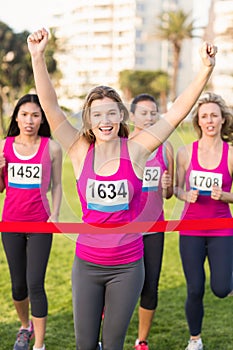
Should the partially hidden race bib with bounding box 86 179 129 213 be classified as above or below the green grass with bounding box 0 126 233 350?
above

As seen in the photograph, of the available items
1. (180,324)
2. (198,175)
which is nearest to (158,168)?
(198,175)

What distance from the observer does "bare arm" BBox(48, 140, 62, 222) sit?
4020mm

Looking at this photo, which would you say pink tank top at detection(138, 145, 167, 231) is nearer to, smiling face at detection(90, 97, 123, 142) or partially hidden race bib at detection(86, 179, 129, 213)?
partially hidden race bib at detection(86, 179, 129, 213)

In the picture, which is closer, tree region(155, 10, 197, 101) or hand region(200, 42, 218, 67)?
hand region(200, 42, 218, 67)

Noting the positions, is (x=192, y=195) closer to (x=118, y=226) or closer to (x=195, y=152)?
(x=195, y=152)

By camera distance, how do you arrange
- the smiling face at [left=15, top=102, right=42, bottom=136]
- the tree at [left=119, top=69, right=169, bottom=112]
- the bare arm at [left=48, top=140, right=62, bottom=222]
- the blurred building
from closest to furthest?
the bare arm at [left=48, top=140, right=62, bottom=222] → the smiling face at [left=15, top=102, right=42, bottom=136] → the tree at [left=119, top=69, right=169, bottom=112] → the blurred building

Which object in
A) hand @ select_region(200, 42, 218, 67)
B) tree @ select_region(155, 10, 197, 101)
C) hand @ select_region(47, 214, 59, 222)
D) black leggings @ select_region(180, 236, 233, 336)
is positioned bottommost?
black leggings @ select_region(180, 236, 233, 336)

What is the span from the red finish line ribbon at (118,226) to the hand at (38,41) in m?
0.93

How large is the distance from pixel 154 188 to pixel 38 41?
1430 millimetres

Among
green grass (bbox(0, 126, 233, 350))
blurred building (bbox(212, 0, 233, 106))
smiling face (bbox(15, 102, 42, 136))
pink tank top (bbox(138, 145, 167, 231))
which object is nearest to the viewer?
pink tank top (bbox(138, 145, 167, 231))

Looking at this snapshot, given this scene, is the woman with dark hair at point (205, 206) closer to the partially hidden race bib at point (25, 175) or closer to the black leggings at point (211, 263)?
the black leggings at point (211, 263)

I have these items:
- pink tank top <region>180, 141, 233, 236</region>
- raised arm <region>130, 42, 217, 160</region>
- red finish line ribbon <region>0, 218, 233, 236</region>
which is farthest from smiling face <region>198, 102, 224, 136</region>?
raised arm <region>130, 42, 217, 160</region>

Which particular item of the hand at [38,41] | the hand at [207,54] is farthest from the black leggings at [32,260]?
the hand at [207,54]

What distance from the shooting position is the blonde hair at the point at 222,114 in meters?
4.41
